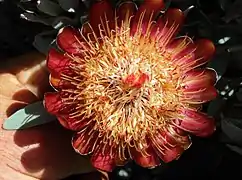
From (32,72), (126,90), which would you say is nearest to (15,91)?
(32,72)

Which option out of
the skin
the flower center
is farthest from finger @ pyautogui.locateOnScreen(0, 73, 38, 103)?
the flower center

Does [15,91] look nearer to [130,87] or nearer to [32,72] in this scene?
[32,72]

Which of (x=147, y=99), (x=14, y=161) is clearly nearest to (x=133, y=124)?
(x=147, y=99)

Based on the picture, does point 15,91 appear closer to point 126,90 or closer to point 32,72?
point 32,72

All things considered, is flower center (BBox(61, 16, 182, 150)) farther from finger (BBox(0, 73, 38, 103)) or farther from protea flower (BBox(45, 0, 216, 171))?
finger (BBox(0, 73, 38, 103))

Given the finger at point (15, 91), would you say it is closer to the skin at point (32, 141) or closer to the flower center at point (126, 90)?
the skin at point (32, 141)

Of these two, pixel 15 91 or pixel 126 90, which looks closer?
pixel 126 90

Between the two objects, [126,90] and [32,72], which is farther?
[32,72]
